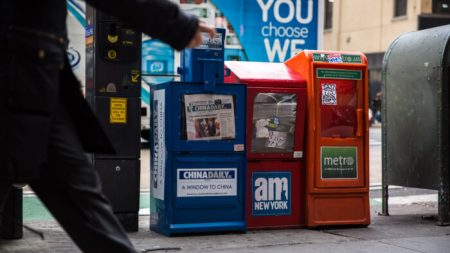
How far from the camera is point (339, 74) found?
663cm

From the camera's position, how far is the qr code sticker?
6586mm

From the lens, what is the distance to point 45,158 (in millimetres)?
2365

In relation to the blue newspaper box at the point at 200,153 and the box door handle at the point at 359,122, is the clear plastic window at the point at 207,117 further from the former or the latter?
the box door handle at the point at 359,122

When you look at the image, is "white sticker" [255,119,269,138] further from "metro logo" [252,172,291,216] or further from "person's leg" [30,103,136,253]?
"person's leg" [30,103,136,253]

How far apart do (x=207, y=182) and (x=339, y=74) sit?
169 cm

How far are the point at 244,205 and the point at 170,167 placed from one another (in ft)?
2.59

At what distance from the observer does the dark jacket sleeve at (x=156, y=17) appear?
249 cm

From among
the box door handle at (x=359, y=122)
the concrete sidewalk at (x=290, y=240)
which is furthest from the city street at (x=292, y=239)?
the box door handle at (x=359, y=122)

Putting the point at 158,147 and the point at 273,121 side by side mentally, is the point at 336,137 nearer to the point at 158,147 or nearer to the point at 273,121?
the point at 273,121

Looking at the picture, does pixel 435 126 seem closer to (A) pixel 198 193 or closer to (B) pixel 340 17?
(A) pixel 198 193

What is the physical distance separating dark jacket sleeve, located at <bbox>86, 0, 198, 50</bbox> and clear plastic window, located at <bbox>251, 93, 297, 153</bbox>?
3.90 metres

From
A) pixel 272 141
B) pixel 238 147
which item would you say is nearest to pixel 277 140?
pixel 272 141

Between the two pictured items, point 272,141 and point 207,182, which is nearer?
point 207,182

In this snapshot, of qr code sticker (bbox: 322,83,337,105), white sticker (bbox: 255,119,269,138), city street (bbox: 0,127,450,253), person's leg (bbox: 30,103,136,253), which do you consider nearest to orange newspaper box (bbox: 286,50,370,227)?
qr code sticker (bbox: 322,83,337,105)
